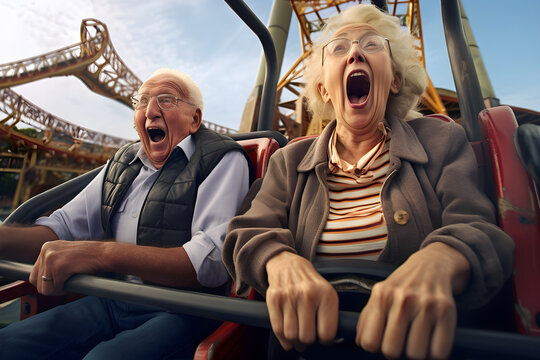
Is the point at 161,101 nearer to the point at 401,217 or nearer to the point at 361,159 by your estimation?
the point at 361,159

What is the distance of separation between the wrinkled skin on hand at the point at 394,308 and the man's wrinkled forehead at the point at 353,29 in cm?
61

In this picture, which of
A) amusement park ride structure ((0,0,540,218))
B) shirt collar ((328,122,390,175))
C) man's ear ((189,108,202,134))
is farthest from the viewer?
amusement park ride structure ((0,0,540,218))

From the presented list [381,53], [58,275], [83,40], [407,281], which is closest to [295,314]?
[407,281]

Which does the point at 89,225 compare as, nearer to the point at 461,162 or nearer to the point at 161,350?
the point at 161,350

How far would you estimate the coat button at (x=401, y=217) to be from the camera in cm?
57

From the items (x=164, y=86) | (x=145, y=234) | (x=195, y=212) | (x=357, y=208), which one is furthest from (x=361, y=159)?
(x=164, y=86)

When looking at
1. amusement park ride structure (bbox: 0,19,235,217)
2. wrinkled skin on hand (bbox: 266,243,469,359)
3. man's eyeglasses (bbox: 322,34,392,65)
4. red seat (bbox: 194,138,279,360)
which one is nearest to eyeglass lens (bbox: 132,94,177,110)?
man's eyeglasses (bbox: 322,34,392,65)

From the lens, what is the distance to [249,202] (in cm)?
75

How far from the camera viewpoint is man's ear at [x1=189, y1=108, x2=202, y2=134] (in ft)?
3.44

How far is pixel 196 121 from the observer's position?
1072 mm

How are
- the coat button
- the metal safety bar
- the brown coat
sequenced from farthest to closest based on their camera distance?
the coat button → the brown coat → the metal safety bar

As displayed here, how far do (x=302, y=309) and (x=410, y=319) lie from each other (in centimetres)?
13

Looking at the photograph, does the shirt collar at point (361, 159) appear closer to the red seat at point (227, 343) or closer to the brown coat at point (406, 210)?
the brown coat at point (406, 210)

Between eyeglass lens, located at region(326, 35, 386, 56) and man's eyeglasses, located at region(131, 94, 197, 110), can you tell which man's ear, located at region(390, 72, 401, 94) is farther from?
man's eyeglasses, located at region(131, 94, 197, 110)
